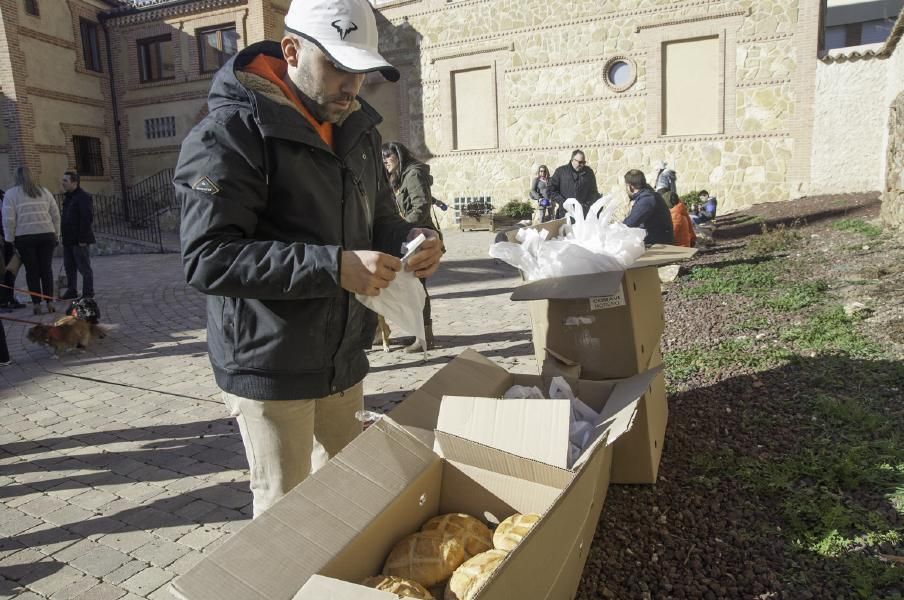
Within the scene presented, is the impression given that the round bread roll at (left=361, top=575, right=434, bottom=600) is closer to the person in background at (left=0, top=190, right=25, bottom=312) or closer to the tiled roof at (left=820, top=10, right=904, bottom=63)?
the person in background at (left=0, top=190, right=25, bottom=312)

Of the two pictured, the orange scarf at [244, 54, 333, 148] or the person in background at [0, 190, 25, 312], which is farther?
the person in background at [0, 190, 25, 312]

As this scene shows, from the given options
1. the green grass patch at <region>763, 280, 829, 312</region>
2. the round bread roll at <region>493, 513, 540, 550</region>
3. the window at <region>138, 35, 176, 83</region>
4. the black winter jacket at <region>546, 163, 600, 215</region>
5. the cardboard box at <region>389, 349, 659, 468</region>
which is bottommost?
the green grass patch at <region>763, 280, 829, 312</region>

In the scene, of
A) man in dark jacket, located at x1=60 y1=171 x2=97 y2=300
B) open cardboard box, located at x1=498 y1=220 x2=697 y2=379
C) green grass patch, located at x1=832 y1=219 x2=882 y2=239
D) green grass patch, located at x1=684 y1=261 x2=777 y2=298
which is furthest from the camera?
green grass patch, located at x1=832 y1=219 x2=882 y2=239

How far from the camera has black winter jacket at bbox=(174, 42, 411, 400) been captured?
1.81 metres

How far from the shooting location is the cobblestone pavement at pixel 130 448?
3.18 m

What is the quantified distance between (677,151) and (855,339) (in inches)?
569

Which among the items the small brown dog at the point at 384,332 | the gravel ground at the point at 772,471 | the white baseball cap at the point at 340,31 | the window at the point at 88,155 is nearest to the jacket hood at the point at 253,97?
the white baseball cap at the point at 340,31

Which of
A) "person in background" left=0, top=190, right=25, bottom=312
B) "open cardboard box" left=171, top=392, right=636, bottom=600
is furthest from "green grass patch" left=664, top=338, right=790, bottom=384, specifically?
"person in background" left=0, top=190, right=25, bottom=312

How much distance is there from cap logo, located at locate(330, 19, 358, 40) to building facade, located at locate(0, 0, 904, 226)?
668 inches

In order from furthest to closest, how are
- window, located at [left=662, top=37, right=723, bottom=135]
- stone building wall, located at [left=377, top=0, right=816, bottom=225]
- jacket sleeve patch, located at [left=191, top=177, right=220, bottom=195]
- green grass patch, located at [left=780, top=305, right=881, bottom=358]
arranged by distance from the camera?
window, located at [left=662, top=37, right=723, bottom=135], stone building wall, located at [left=377, top=0, right=816, bottom=225], green grass patch, located at [left=780, top=305, right=881, bottom=358], jacket sleeve patch, located at [left=191, top=177, right=220, bottom=195]

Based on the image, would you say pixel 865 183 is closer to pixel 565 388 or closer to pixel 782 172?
pixel 782 172

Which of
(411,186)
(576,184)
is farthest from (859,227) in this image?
(411,186)

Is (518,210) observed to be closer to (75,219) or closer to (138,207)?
(75,219)

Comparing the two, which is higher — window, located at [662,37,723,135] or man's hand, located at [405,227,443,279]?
window, located at [662,37,723,135]
